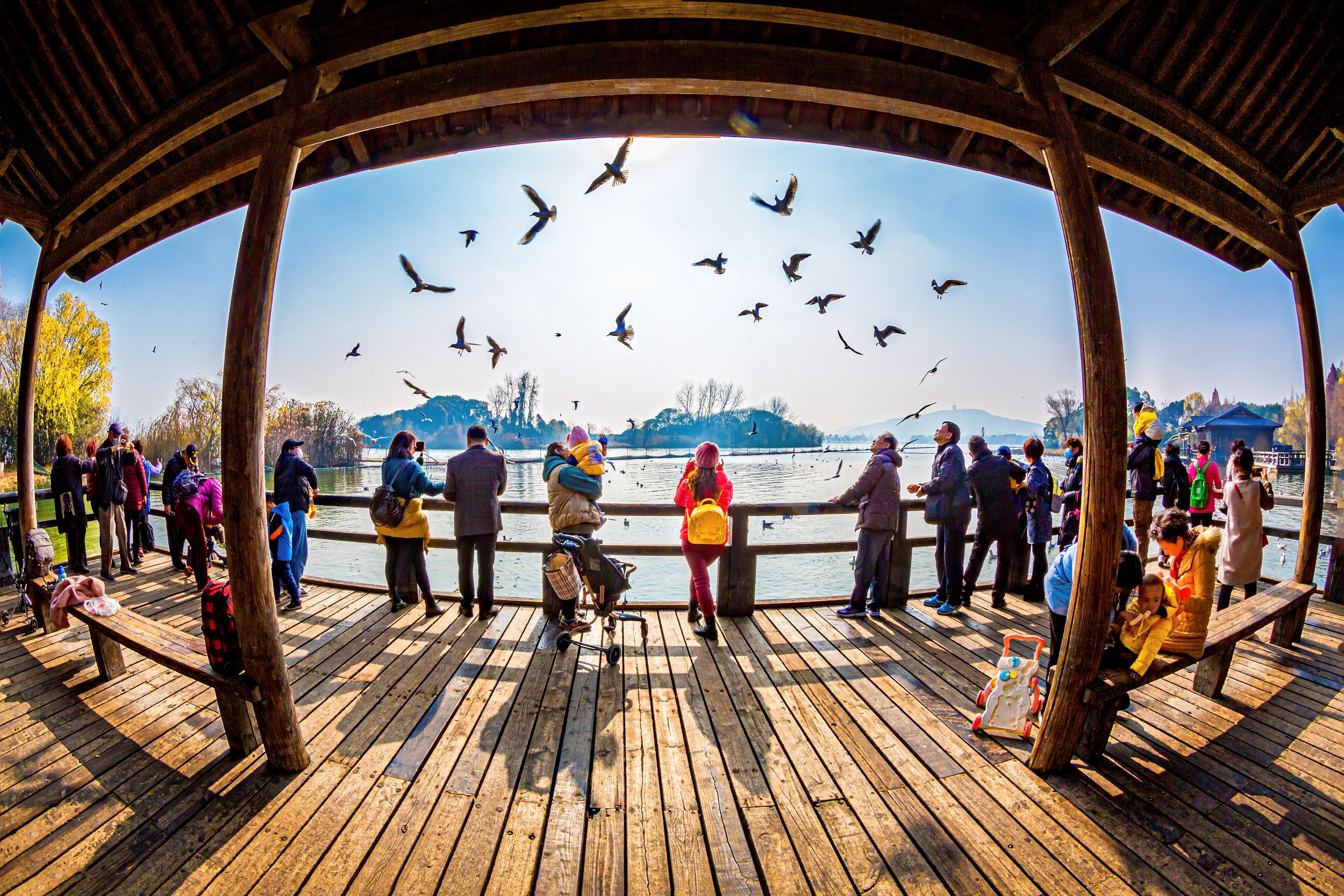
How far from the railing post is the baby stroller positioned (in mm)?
895

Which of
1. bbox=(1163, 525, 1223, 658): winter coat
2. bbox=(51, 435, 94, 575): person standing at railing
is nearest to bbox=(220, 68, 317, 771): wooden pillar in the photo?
bbox=(1163, 525, 1223, 658): winter coat

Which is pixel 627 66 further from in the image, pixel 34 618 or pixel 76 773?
pixel 34 618

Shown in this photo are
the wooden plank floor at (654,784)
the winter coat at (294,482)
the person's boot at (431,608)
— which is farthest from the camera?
the winter coat at (294,482)

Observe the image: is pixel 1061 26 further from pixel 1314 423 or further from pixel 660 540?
pixel 660 540

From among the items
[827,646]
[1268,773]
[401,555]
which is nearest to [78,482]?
[401,555]

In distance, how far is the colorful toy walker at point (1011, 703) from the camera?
8.82ft

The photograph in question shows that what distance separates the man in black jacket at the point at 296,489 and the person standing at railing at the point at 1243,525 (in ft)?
27.2

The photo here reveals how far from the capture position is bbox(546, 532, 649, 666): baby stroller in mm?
3578

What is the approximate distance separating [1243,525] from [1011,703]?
12.1ft

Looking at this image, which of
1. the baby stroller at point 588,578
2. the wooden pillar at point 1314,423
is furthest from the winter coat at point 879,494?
the wooden pillar at point 1314,423

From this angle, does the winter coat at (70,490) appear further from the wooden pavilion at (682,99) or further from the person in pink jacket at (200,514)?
the wooden pavilion at (682,99)

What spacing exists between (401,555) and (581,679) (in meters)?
2.28

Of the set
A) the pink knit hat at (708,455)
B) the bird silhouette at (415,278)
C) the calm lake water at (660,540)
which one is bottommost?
the calm lake water at (660,540)

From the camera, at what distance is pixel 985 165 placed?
343 cm
